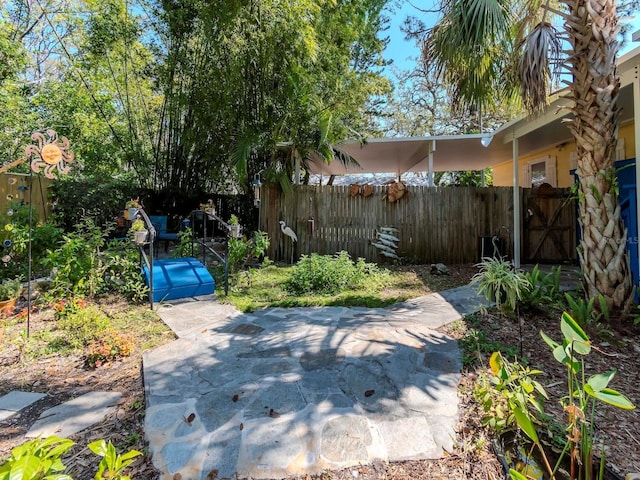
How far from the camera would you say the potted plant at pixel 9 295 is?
3865 mm

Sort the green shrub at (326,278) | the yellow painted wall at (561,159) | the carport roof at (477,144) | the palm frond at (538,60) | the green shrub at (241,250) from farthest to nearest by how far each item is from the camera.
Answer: the yellow painted wall at (561,159), the green shrub at (241,250), the green shrub at (326,278), the carport roof at (477,144), the palm frond at (538,60)

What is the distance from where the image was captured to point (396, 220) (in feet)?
23.4

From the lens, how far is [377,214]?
7.17 metres

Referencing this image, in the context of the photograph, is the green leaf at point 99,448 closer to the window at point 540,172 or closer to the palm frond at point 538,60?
the palm frond at point 538,60

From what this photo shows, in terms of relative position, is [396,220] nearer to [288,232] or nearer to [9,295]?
[288,232]

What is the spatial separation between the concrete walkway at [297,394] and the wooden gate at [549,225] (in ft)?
15.8

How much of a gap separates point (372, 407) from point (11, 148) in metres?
→ 10.6

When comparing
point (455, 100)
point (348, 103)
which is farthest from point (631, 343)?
point (348, 103)

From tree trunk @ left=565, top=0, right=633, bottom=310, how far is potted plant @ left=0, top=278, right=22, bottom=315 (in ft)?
19.8

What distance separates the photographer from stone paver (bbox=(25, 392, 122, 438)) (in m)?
1.93

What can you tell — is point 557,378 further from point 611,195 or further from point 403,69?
point 403,69

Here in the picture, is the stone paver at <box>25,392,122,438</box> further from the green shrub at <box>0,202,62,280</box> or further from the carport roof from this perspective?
the carport roof

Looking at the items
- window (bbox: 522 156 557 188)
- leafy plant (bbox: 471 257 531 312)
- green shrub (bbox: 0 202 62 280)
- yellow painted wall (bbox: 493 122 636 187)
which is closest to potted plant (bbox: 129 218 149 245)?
green shrub (bbox: 0 202 62 280)

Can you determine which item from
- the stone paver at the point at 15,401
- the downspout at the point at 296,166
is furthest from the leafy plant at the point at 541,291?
the downspout at the point at 296,166
